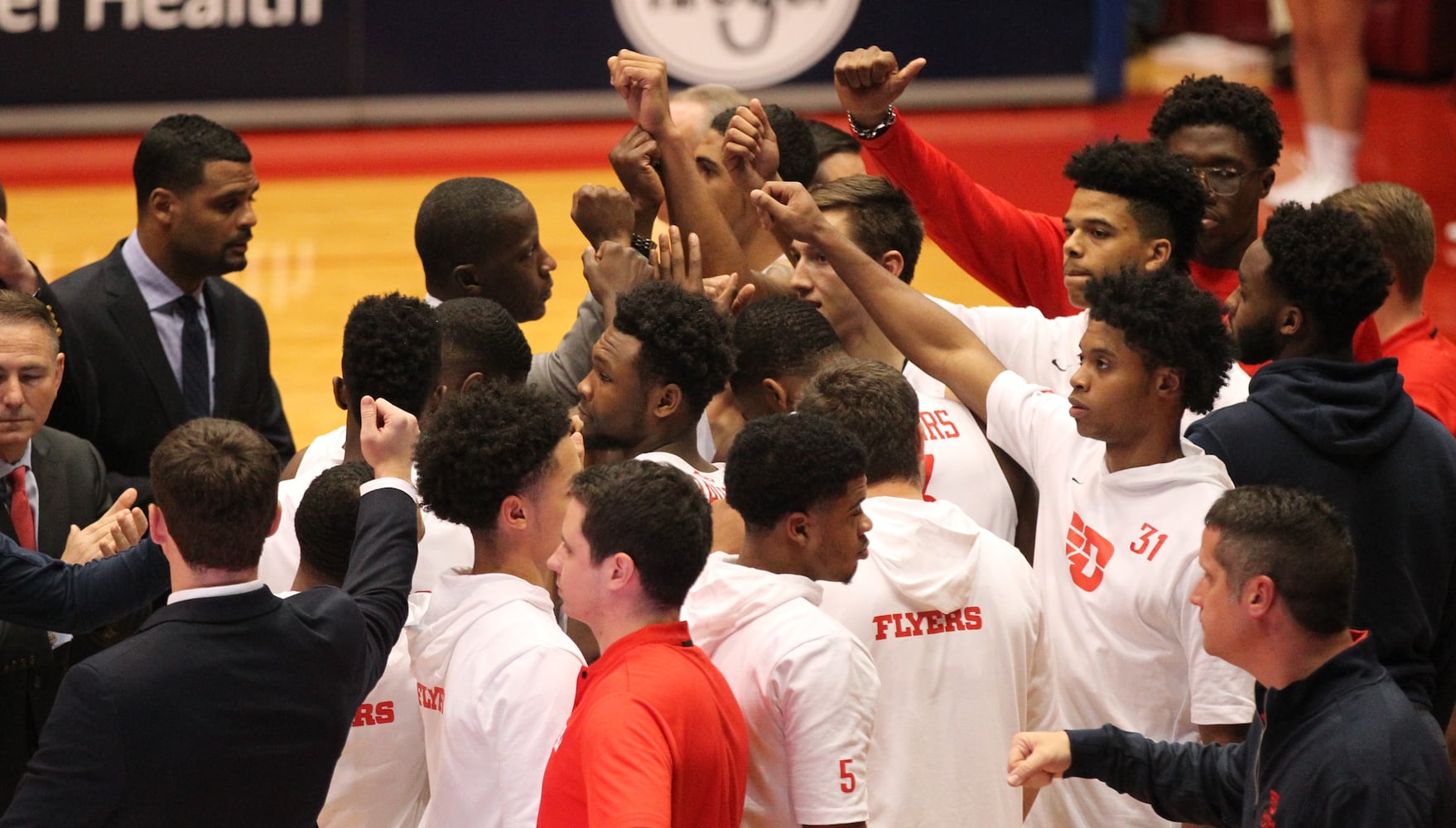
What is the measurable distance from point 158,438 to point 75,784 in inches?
107

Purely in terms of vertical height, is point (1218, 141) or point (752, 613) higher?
point (1218, 141)

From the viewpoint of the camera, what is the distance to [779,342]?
4.06 meters

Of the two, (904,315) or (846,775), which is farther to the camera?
(904,315)

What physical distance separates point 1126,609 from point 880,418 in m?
0.62

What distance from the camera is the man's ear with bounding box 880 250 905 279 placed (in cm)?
456

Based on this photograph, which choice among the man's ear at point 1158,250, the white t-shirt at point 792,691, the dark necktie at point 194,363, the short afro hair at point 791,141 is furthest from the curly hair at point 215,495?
the short afro hair at point 791,141

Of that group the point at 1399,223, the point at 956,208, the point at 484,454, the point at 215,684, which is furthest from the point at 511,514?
the point at 1399,223

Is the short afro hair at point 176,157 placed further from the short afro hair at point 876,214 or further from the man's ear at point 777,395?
the man's ear at point 777,395

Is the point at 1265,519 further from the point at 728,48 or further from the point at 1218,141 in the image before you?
the point at 728,48

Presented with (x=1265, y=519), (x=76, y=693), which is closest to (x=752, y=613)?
(x=1265, y=519)

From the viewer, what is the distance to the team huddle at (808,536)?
8.86 ft

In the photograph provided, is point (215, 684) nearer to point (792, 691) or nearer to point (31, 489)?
point (792, 691)

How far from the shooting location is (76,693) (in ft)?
8.66

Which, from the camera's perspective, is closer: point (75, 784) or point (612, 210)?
point (75, 784)
